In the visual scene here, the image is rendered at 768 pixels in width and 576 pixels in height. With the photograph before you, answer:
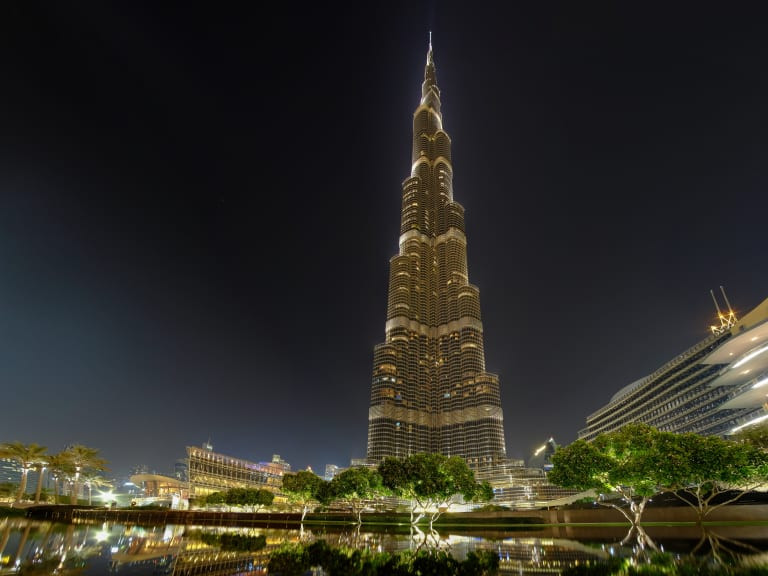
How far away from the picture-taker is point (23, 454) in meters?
104

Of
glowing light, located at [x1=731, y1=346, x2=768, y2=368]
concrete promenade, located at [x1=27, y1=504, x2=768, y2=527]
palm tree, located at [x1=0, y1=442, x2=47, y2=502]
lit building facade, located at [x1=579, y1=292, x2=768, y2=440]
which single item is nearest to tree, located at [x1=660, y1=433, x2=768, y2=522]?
→ concrete promenade, located at [x1=27, y1=504, x2=768, y2=527]

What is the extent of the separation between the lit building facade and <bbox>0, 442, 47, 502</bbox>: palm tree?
169m

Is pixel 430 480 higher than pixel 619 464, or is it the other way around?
pixel 619 464

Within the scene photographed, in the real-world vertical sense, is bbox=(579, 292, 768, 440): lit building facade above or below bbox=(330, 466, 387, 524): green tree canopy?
above

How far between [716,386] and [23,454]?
186m

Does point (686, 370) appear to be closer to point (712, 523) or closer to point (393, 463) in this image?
point (712, 523)

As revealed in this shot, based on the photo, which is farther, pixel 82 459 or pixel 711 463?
pixel 82 459

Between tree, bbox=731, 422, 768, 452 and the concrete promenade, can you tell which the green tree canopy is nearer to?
the concrete promenade

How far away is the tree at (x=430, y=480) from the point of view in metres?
66.9

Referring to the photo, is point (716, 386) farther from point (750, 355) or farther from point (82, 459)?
point (82, 459)

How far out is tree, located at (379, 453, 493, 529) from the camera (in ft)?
219

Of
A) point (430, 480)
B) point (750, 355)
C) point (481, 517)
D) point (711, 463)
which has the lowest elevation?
point (481, 517)

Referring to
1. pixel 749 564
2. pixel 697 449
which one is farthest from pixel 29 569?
pixel 697 449

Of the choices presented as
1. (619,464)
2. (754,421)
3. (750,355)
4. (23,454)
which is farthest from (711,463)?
(23,454)
